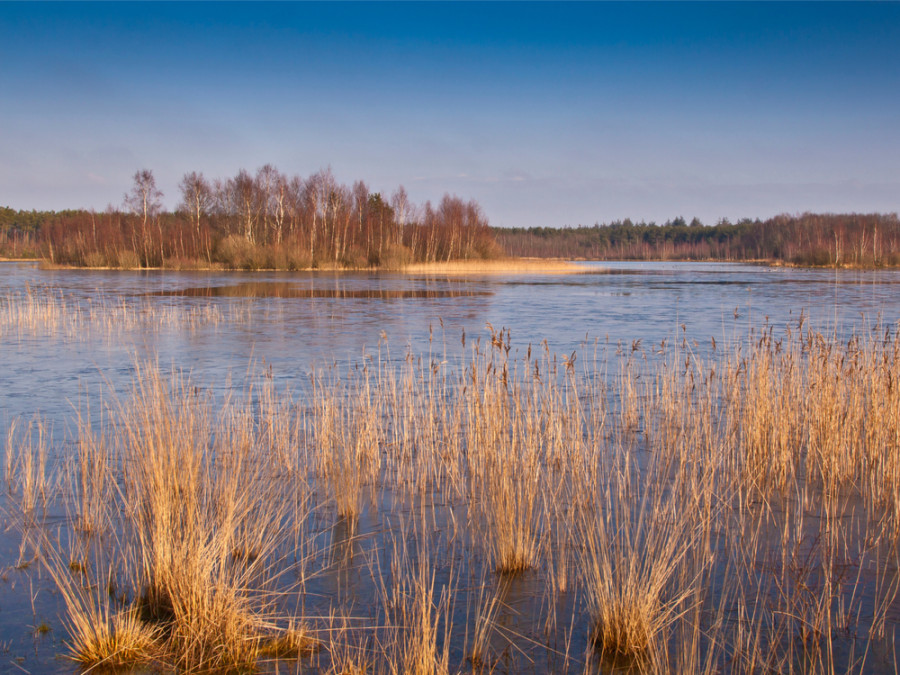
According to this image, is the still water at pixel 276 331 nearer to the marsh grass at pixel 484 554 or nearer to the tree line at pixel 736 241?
the marsh grass at pixel 484 554

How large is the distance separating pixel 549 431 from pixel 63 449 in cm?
414

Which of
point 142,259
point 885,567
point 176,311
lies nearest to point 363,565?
point 885,567

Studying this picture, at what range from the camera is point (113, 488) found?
4.86 meters

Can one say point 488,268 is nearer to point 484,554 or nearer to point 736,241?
point 484,554

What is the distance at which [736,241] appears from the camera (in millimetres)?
125562

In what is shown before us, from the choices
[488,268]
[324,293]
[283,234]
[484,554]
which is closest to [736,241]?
[488,268]

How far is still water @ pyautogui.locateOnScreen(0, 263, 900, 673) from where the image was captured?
6.29m

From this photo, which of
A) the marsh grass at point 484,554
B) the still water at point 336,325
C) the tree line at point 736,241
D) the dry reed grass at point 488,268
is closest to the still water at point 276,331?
the still water at point 336,325

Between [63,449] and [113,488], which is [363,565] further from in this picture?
[63,449]

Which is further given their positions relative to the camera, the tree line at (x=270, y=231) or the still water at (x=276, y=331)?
the tree line at (x=270, y=231)

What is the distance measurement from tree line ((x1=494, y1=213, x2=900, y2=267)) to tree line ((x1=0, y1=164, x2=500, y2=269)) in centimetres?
2335

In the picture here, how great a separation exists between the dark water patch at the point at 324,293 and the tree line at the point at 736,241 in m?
45.2

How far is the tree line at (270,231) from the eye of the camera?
167 ft

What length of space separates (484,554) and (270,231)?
5642 centimetres
